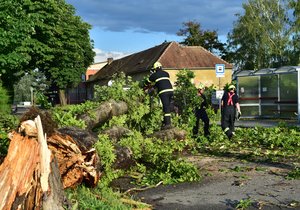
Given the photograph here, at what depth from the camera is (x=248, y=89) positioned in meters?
27.0

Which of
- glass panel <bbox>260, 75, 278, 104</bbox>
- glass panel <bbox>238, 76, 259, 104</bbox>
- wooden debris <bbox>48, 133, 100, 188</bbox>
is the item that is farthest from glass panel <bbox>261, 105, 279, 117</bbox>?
wooden debris <bbox>48, 133, 100, 188</bbox>

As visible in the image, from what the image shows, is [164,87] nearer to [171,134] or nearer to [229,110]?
[171,134]

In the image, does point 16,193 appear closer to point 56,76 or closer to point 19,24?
point 19,24

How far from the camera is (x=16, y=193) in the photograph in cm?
495

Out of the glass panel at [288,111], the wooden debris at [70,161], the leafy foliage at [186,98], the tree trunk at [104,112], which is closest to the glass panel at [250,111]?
the glass panel at [288,111]

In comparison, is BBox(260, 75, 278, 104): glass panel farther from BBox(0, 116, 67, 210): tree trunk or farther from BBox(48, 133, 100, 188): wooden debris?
BBox(0, 116, 67, 210): tree trunk

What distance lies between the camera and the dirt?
6375mm

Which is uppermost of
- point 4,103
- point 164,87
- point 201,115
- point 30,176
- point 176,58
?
point 176,58

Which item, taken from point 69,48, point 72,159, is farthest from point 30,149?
point 69,48

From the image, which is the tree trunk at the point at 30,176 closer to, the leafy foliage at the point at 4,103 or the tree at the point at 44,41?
the leafy foliage at the point at 4,103

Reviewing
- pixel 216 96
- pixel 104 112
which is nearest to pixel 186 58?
pixel 216 96

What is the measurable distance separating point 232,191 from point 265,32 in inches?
1866

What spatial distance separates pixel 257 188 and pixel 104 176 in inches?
97.2

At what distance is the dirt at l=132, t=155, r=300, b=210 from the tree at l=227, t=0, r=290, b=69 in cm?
4466
